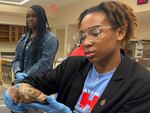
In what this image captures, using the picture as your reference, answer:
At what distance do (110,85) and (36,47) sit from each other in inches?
44.2

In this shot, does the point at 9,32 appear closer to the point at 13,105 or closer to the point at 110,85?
the point at 13,105

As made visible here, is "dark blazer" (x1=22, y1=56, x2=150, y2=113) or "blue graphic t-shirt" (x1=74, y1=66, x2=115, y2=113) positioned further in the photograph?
"blue graphic t-shirt" (x1=74, y1=66, x2=115, y2=113)

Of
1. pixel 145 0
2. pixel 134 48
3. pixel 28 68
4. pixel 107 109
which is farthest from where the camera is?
pixel 145 0

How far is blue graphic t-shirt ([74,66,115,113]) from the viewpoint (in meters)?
1.11

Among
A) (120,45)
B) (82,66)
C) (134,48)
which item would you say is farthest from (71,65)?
(134,48)

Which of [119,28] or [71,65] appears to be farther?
[71,65]

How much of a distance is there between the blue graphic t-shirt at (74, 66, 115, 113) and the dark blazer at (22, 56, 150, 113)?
3 cm

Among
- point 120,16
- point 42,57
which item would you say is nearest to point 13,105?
point 120,16

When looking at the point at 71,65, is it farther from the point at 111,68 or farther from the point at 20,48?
the point at 20,48

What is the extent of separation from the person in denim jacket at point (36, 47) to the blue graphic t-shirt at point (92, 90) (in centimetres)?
90

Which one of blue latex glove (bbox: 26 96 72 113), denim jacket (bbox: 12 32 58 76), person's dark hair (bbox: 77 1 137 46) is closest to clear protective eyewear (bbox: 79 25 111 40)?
person's dark hair (bbox: 77 1 137 46)

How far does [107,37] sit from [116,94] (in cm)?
25

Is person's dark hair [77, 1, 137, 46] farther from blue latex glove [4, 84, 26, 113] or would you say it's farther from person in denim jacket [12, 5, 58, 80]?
person in denim jacket [12, 5, 58, 80]

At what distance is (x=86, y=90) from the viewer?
118 cm
